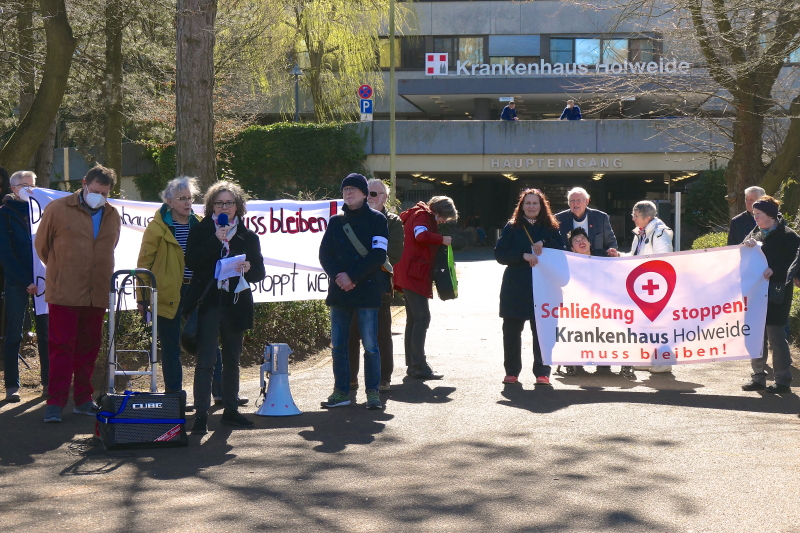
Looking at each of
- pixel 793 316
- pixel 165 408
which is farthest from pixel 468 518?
pixel 793 316

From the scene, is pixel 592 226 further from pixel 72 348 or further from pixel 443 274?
pixel 72 348

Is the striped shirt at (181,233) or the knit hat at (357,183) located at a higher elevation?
the knit hat at (357,183)

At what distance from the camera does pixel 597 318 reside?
9344 millimetres

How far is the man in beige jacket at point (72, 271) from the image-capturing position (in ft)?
24.2

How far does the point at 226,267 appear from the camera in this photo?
7.02 meters

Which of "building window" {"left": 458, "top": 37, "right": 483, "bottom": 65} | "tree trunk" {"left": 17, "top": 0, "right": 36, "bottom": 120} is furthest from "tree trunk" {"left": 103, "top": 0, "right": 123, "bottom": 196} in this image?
"building window" {"left": 458, "top": 37, "right": 483, "bottom": 65}

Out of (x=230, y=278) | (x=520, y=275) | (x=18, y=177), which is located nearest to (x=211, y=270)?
(x=230, y=278)

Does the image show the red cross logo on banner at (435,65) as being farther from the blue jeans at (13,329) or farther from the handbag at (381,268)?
the blue jeans at (13,329)

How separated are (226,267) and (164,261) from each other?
75 cm

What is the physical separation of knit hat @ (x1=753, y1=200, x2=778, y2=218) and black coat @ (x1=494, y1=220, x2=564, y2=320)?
6.15 feet

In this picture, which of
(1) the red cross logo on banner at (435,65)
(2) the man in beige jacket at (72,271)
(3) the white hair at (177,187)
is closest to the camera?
(2) the man in beige jacket at (72,271)

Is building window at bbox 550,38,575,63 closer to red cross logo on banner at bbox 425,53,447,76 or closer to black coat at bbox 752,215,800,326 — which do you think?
red cross logo on banner at bbox 425,53,447,76

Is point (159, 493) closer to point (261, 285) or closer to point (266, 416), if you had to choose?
point (266, 416)

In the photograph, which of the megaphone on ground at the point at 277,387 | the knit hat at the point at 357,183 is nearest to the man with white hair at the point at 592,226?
the knit hat at the point at 357,183
